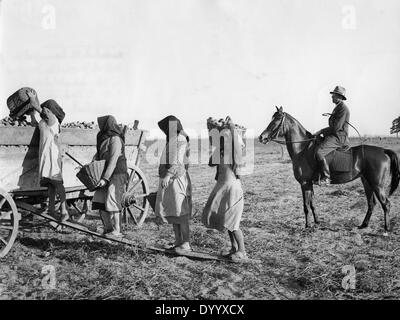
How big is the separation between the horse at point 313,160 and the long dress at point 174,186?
2872mm

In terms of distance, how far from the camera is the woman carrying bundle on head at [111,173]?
5181 mm

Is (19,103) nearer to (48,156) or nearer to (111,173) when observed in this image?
(48,156)

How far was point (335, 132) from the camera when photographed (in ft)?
24.6

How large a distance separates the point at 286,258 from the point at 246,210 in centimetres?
334

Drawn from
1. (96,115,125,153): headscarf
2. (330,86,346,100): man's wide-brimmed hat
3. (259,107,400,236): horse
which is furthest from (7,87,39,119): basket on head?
(330,86,346,100): man's wide-brimmed hat

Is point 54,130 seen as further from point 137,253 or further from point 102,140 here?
point 137,253

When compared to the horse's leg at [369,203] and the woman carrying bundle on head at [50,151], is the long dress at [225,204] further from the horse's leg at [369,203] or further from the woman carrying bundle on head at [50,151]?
the horse's leg at [369,203]

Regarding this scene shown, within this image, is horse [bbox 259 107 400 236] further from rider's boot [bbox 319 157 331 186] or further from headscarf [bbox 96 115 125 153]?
headscarf [bbox 96 115 125 153]

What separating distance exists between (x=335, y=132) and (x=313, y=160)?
72 cm

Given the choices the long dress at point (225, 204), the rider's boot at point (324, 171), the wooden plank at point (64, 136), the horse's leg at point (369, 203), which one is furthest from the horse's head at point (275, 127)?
the long dress at point (225, 204)

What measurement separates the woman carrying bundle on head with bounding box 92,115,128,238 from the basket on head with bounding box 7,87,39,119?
3.71 ft

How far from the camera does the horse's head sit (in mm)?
7613

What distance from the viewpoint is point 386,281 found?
465cm
